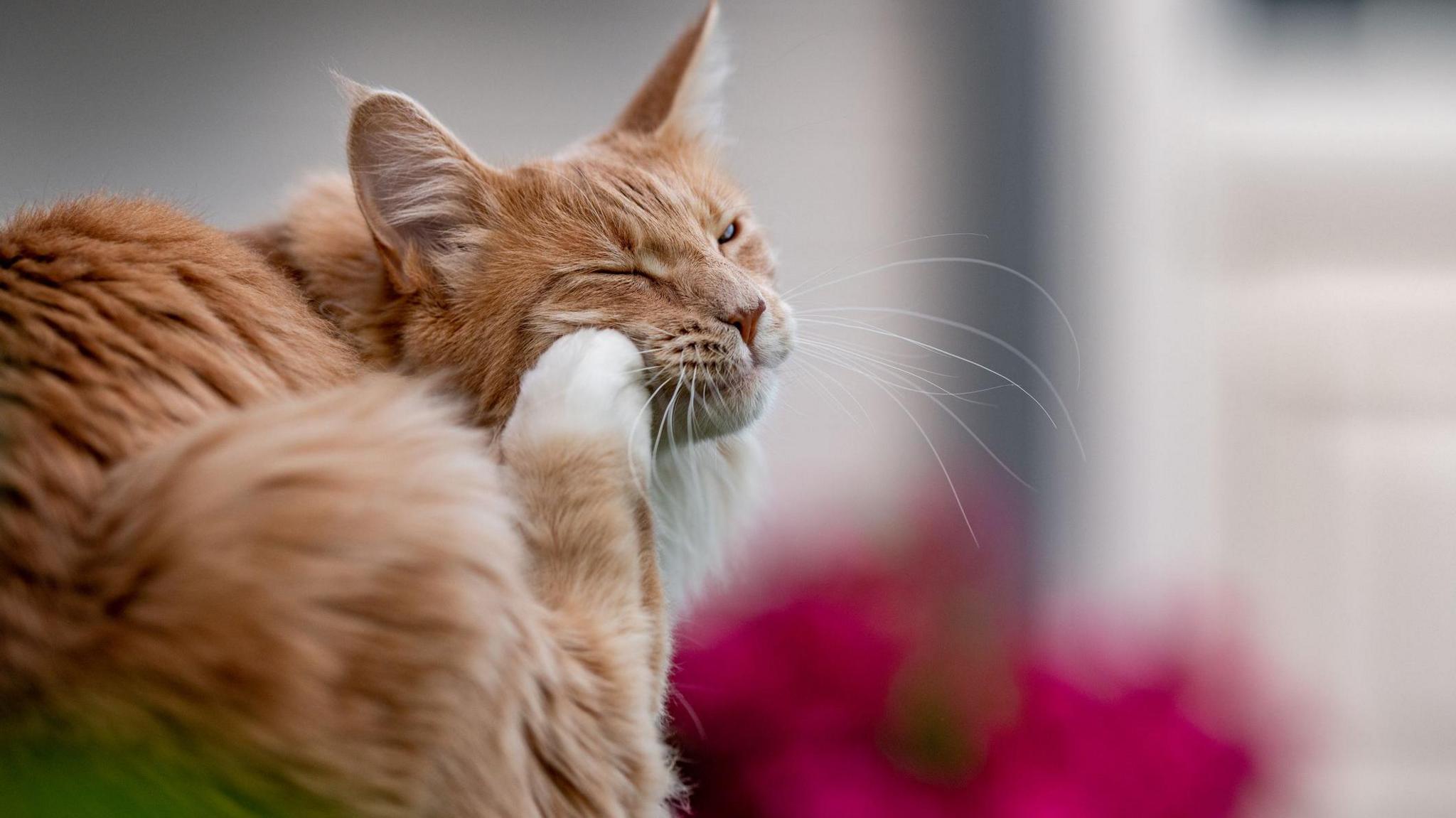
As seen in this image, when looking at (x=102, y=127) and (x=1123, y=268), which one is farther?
(x=1123, y=268)

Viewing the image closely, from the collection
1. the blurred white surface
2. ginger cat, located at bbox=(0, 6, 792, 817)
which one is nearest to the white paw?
ginger cat, located at bbox=(0, 6, 792, 817)

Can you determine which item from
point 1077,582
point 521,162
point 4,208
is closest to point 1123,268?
point 1077,582

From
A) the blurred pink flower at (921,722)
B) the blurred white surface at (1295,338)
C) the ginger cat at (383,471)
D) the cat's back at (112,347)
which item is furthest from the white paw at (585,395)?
the blurred white surface at (1295,338)

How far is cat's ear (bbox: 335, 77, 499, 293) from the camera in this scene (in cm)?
69

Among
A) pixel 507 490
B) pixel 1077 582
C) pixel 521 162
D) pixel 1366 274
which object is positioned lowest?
pixel 1077 582

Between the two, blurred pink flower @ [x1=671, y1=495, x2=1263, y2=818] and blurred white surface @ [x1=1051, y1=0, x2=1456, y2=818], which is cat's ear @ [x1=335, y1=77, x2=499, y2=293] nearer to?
blurred pink flower @ [x1=671, y1=495, x2=1263, y2=818]

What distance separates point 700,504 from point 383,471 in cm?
35

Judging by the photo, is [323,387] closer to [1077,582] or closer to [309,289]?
[309,289]

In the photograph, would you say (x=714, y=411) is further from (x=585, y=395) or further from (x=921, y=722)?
(x=921, y=722)

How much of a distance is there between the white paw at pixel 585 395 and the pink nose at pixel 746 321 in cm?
8

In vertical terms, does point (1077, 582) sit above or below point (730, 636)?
below

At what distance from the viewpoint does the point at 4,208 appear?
0.71 m

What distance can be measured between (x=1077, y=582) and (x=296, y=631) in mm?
1375

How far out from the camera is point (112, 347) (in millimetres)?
526
